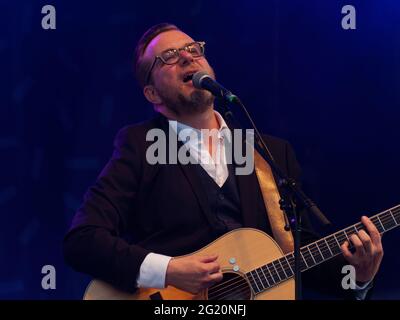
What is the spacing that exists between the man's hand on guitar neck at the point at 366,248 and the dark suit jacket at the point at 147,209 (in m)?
0.19

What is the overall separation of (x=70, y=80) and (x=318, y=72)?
1138mm

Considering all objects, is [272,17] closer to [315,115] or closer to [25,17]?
[315,115]

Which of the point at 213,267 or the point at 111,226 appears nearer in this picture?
the point at 213,267

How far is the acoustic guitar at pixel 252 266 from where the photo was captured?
9.49 feet

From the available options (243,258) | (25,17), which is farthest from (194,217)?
(25,17)

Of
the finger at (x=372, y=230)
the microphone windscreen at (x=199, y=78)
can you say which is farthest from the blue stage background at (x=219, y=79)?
the microphone windscreen at (x=199, y=78)

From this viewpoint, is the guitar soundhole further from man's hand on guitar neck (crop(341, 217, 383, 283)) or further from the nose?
the nose

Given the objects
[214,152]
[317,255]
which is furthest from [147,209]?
[317,255]

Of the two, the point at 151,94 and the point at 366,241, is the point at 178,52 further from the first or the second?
the point at 366,241

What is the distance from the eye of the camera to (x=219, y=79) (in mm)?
3627

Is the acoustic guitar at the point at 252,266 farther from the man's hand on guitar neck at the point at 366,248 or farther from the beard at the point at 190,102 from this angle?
the beard at the point at 190,102

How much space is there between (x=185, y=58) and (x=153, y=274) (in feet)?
3.08

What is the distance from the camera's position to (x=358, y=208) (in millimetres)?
3631

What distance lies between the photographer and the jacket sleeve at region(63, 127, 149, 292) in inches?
114
